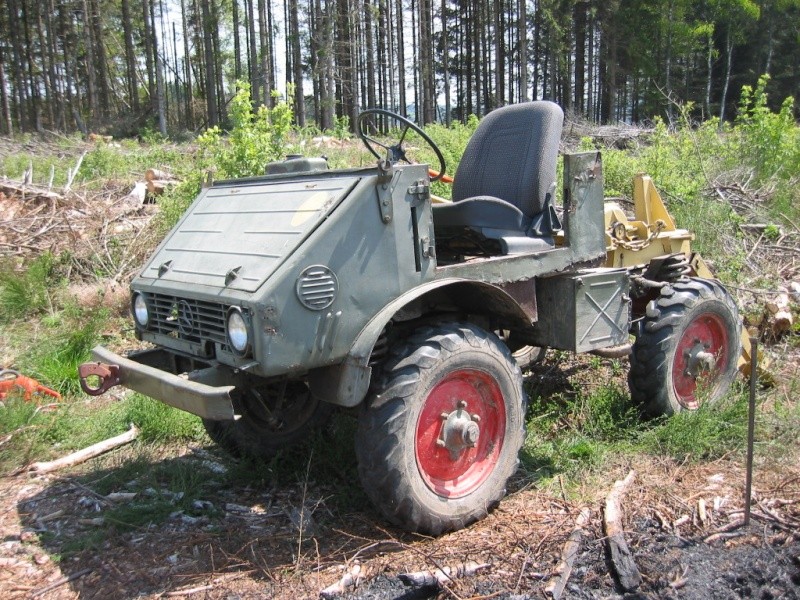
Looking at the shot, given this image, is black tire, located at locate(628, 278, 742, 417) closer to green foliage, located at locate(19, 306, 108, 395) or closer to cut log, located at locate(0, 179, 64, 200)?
green foliage, located at locate(19, 306, 108, 395)

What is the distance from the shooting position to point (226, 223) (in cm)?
382

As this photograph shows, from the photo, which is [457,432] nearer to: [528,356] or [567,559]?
[567,559]

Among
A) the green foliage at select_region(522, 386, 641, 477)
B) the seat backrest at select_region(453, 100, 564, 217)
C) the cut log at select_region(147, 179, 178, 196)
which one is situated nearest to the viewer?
the green foliage at select_region(522, 386, 641, 477)

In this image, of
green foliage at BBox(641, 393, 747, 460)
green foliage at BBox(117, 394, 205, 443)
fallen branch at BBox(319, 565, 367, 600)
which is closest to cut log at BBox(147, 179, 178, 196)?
green foliage at BBox(117, 394, 205, 443)

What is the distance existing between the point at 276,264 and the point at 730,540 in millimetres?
2409

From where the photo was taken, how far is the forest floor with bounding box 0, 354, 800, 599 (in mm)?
3010

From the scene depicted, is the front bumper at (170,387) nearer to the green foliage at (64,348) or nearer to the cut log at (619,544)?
the cut log at (619,544)

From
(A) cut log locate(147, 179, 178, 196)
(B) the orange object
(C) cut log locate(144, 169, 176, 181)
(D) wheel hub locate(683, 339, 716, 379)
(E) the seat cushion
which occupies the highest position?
(E) the seat cushion

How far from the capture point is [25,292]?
6988mm

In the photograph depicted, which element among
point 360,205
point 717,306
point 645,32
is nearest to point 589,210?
point 717,306

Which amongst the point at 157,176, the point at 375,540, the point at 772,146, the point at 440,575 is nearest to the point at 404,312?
the point at 375,540

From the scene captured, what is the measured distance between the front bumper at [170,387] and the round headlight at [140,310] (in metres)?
0.26

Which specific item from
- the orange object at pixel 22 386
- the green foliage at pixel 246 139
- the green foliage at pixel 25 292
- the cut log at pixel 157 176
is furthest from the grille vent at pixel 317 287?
the cut log at pixel 157 176

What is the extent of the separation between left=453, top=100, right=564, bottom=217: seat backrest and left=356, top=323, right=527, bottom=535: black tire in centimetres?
114
